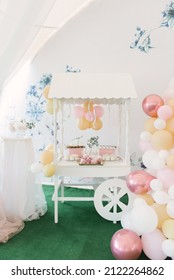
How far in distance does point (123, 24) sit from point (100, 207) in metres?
2.41

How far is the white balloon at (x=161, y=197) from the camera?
1.91 metres

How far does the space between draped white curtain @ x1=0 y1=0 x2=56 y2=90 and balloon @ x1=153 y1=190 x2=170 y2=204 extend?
1.95 meters

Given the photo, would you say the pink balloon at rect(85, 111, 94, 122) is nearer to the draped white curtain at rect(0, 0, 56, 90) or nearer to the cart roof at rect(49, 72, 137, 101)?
the cart roof at rect(49, 72, 137, 101)

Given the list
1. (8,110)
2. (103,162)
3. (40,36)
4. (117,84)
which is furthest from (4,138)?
(40,36)

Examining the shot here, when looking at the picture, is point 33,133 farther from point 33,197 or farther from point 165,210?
point 165,210

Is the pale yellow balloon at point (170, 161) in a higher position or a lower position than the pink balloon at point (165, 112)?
lower

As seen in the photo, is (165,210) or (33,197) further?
(33,197)

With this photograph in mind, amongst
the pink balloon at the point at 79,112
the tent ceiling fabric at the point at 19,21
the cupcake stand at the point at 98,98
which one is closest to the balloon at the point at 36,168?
the cupcake stand at the point at 98,98

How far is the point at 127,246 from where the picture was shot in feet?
6.09

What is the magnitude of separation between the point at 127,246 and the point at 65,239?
2.16 feet

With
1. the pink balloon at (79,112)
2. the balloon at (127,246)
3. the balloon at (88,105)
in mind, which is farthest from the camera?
the pink balloon at (79,112)

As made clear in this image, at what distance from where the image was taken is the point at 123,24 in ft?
11.8

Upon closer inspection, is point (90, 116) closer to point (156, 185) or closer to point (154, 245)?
point (156, 185)

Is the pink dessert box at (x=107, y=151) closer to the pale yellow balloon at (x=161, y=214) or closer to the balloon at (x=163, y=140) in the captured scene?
the balloon at (x=163, y=140)
